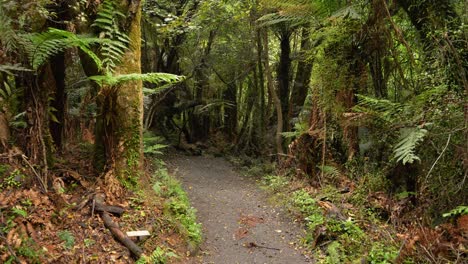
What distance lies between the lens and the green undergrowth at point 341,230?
503cm

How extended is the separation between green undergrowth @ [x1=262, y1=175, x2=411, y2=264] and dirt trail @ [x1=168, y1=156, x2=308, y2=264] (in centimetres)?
34

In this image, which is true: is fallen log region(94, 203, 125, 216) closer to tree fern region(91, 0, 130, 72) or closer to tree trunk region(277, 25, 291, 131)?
tree fern region(91, 0, 130, 72)

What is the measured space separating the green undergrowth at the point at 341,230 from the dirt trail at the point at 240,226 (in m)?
0.34

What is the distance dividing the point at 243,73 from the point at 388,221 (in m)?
11.3

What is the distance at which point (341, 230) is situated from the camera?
18.5ft

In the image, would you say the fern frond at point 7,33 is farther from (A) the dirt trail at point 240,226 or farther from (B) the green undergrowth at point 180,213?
(A) the dirt trail at point 240,226

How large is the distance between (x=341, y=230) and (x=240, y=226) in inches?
78.0

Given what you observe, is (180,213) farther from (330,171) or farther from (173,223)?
(330,171)

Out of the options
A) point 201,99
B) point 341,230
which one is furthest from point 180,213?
point 201,99

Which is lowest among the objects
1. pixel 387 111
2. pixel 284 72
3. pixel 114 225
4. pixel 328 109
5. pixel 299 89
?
pixel 114 225

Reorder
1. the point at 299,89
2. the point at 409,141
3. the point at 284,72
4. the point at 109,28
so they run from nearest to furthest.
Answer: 1. the point at 409,141
2. the point at 109,28
3. the point at 299,89
4. the point at 284,72

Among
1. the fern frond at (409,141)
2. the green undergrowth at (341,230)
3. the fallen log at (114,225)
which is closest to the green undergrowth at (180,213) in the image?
the fallen log at (114,225)

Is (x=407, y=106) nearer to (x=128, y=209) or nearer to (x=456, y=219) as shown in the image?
(x=456, y=219)

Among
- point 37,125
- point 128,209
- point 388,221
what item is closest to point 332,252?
point 388,221
